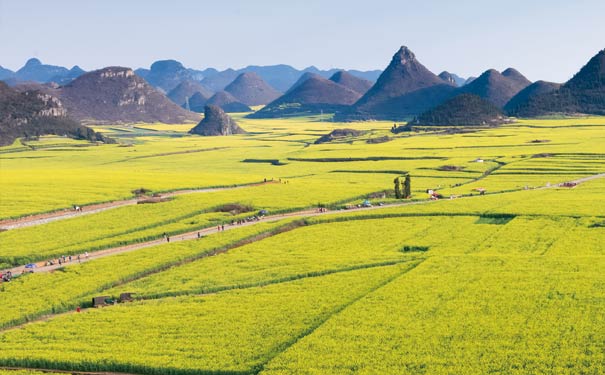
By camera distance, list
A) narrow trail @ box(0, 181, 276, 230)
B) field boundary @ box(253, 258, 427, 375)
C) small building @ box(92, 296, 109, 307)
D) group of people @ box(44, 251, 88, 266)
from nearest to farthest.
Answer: field boundary @ box(253, 258, 427, 375), small building @ box(92, 296, 109, 307), group of people @ box(44, 251, 88, 266), narrow trail @ box(0, 181, 276, 230)

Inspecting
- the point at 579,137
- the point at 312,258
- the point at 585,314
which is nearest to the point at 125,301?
the point at 312,258

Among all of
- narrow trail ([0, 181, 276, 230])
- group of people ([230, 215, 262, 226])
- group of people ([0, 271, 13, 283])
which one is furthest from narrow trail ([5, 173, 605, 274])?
narrow trail ([0, 181, 276, 230])

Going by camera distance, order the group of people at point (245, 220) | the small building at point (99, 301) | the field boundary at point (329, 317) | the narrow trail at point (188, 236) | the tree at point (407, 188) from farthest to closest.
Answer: the tree at point (407, 188) → the group of people at point (245, 220) → the narrow trail at point (188, 236) → the small building at point (99, 301) → the field boundary at point (329, 317)

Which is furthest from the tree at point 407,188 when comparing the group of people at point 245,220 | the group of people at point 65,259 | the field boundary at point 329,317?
the group of people at point 65,259

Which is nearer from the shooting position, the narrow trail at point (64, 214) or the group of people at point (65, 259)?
the group of people at point (65, 259)

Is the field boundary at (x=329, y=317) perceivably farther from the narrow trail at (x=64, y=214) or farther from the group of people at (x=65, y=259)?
the narrow trail at (x=64, y=214)

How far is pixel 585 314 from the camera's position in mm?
41094

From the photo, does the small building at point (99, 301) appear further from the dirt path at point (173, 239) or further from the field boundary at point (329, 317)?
the field boundary at point (329, 317)

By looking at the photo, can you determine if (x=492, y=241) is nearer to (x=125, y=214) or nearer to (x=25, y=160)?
(x=125, y=214)

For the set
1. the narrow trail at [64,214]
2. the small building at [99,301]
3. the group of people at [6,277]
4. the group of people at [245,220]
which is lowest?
the small building at [99,301]

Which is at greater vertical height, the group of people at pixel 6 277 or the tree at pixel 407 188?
the tree at pixel 407 188

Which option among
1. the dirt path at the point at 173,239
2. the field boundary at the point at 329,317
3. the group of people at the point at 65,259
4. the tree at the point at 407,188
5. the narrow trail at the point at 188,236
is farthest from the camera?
the tree at the point at 407,188

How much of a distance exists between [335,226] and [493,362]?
46275 mm

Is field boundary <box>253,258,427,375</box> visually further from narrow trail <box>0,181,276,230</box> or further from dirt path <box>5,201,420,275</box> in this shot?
narrow trail <box>0,181,276,230</box>
